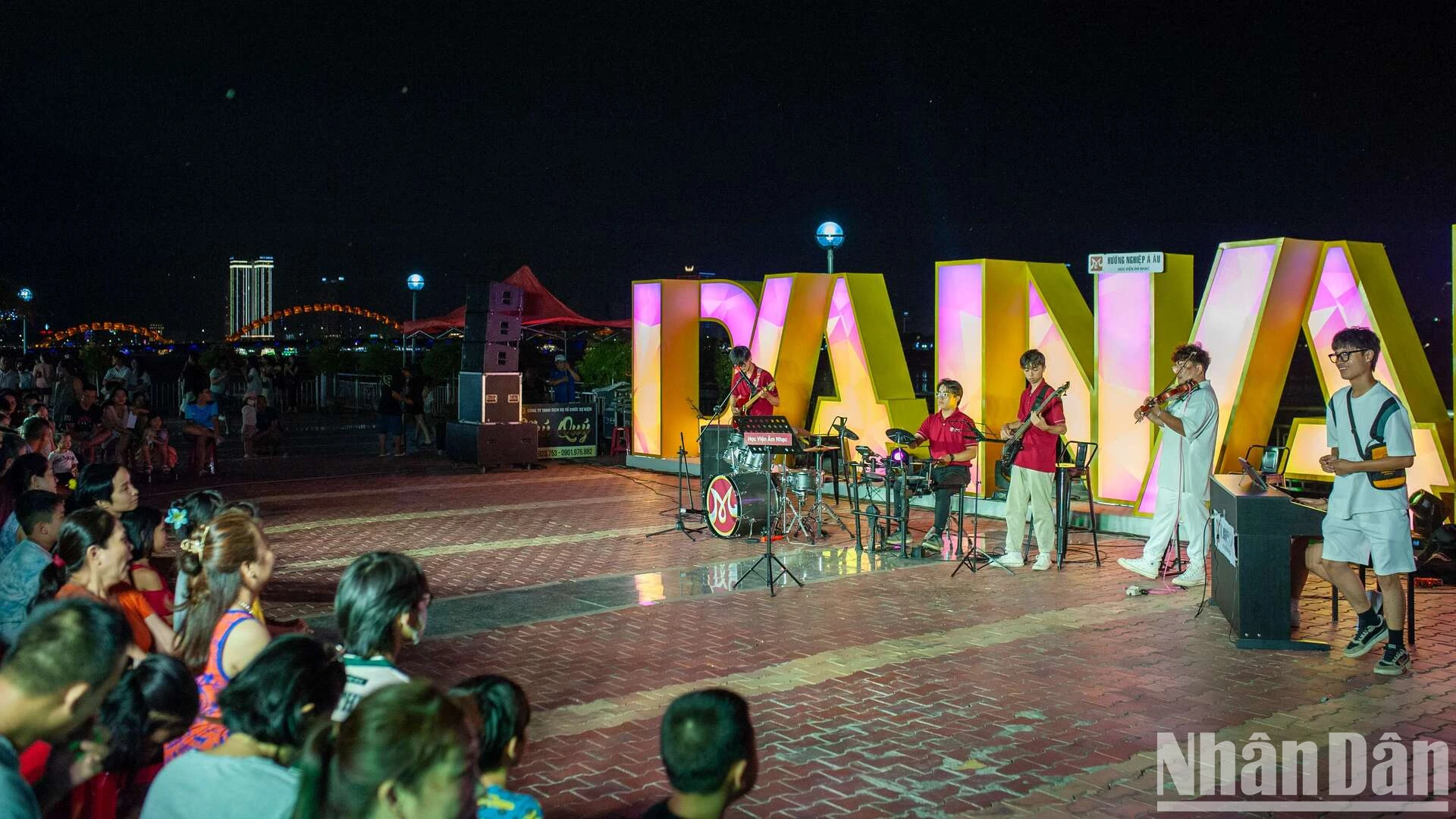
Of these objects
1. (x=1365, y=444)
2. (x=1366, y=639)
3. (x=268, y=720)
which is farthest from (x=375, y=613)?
(x=1366, y=639)

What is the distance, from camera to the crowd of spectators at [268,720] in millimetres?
2400

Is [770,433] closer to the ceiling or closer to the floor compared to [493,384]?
closer to the floor

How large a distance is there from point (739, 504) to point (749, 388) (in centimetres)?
187

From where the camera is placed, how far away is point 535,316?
29891 mm

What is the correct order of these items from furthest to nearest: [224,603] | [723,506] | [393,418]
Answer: [393,418] → [723,506] → [224,603]

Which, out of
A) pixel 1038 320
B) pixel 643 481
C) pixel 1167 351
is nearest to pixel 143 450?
pixel 643 481

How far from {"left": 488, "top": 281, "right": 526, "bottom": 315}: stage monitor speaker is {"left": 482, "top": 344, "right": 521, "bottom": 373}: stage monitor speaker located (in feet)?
1.84

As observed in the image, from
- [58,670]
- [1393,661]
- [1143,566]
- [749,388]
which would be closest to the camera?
[58,670]

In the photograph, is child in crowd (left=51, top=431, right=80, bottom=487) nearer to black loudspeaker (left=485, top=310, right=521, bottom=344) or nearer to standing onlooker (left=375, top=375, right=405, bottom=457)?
black loudspeaker (left=485, top=310, right=521, bottom=344)

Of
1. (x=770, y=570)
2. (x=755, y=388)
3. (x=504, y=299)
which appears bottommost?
(x=770, y=570)

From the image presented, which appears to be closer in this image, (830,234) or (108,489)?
(108,489)

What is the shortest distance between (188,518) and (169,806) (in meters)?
3.00

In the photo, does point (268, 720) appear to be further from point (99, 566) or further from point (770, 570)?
point (770, 570)

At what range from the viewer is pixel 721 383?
23781 mm
